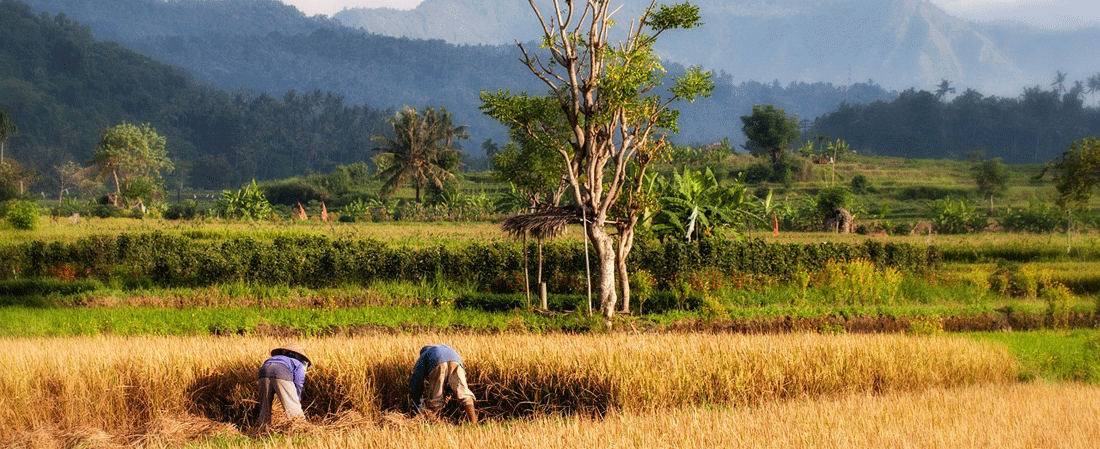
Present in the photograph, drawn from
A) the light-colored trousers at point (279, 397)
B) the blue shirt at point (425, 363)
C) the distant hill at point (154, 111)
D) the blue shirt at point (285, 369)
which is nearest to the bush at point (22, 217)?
the blue shirt at point (285, 369)

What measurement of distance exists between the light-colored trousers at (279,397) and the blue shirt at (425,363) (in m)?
1.06

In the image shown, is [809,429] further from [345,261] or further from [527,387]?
[345,261]

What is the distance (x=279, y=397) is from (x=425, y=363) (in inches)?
54.5

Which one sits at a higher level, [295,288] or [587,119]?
[587,119]

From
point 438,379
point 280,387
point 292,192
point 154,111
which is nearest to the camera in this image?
point 280,387

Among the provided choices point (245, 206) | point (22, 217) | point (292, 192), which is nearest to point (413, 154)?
point (245, 206)

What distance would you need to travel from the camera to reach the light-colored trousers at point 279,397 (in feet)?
25.5

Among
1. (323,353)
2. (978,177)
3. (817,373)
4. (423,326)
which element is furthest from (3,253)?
(978,177)

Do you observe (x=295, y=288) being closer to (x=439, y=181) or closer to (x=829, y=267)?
(x=829, y=267)

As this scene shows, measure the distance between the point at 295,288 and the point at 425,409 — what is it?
29.4 ft

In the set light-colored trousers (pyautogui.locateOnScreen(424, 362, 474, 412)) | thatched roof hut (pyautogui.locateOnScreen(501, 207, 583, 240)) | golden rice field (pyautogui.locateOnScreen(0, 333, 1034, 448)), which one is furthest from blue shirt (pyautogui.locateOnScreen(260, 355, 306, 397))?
thatched roof hut (pyautogui.locateOnScreen(501, 207, 583, 240))

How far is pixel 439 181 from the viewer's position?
156 ft

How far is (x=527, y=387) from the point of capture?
8.83m

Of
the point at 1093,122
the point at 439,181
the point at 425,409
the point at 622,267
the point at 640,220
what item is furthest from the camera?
the point at 1093,122
